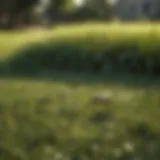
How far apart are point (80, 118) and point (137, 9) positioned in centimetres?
1608

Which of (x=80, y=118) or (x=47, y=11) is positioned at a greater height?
(x=47, y=11)

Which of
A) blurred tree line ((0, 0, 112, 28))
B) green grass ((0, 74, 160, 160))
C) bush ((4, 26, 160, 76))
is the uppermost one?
blurred tree line ((0, 0, 112, 28))

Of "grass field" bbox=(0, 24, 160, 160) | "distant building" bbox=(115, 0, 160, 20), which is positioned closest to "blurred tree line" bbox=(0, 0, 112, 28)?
"distant building" bbox=(115, 0, 160, 20)

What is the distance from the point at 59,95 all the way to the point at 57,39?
13.3 ft

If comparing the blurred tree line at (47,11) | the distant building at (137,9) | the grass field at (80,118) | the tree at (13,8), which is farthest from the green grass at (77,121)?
the blurred tree line at (47,11)

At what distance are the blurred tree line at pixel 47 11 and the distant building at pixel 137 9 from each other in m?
0.61

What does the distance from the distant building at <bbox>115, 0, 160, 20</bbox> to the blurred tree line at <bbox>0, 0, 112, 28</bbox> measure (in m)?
0.61

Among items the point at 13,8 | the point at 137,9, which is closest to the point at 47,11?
the point at 13,8

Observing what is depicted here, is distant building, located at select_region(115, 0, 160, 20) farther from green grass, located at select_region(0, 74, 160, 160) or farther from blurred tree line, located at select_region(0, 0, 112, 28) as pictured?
green grass, located at select_region(0, 74, 160, 160)

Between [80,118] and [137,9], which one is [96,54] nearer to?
[80,118]

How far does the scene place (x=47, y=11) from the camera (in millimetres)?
24312

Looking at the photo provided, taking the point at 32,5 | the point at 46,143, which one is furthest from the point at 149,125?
the point at 32,5

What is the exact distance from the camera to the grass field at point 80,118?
14.3 feet

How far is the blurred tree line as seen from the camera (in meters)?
20.0
